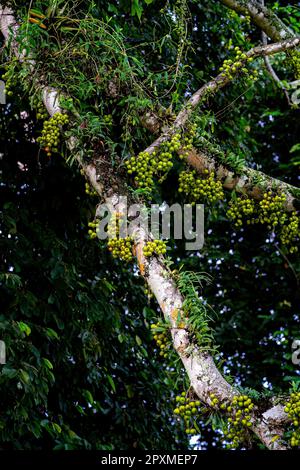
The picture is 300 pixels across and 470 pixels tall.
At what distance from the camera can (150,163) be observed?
3449 mm

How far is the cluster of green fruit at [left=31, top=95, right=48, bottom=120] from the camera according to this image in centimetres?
374

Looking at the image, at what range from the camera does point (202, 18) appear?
19.9 ft

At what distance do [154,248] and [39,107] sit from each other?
1.23 m

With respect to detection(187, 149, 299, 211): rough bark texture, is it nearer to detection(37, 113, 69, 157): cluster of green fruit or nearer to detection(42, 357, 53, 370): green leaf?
detection(37, 113, 69, 157): cluster of green fruit

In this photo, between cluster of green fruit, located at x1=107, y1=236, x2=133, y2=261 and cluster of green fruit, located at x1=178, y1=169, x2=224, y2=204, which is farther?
cluster of green fruit, located at x1=178, y1=169, x2=224, y2=204

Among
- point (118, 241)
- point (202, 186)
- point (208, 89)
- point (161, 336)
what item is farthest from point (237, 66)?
point (161, 336)

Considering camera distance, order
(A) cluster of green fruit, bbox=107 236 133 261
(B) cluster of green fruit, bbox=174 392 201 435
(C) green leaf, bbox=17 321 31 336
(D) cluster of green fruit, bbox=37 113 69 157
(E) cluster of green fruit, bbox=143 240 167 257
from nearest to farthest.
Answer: (B) cluster of green fruit, bbox=174 392 201 435 < (E) cluster of green fruit, bbox=143 240 167 257 < (A) cluster of green fruit, bbox=107 236 133 261 < (D) cluster of green fruit, bbox=37 113 69 157 < (C) green leaf, bbox=17 321 31 336

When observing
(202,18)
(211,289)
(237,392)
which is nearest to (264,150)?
(211,289)

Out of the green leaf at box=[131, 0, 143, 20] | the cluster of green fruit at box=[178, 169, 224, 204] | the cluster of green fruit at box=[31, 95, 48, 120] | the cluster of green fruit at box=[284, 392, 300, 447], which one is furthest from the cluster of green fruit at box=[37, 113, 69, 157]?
the cluster of green fruit at box=[284, 392, 300, 447]

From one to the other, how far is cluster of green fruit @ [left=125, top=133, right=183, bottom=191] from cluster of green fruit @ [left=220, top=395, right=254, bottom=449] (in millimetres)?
1131

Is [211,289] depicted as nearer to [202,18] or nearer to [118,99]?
[202,18]

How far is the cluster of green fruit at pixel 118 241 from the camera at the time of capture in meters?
3.06

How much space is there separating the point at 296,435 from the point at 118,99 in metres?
2.08

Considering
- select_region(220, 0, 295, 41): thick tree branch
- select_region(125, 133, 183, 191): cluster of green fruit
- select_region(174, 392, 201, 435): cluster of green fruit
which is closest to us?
select_region(174, 392, 201, 435): cluster of green fruit
